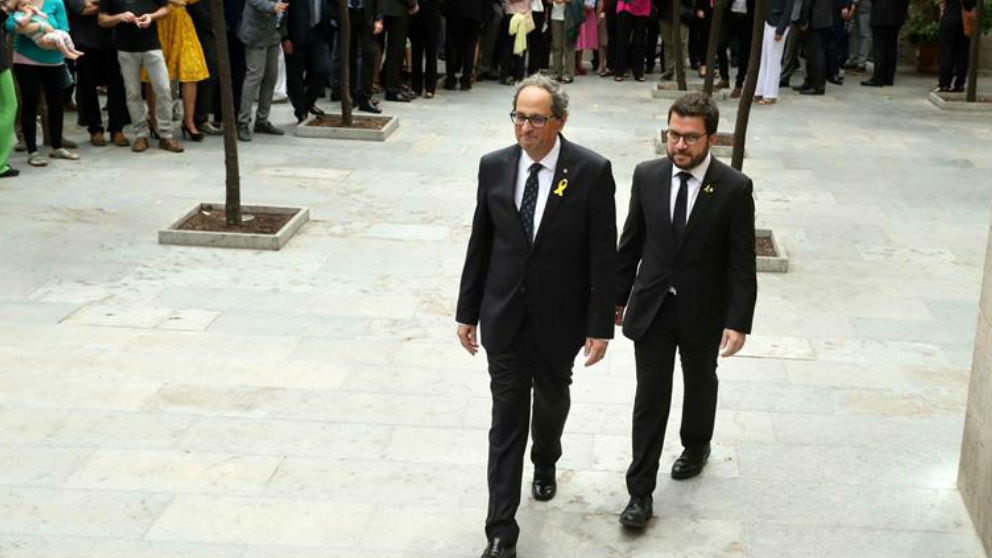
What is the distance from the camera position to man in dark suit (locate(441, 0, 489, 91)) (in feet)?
62.5

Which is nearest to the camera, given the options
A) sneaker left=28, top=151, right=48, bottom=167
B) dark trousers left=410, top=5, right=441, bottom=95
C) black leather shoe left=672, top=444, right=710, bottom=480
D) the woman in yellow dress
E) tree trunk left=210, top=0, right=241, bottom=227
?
black leather shoe left=672, top=444, right=710, bottom=480

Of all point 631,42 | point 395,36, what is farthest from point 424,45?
point 631,42

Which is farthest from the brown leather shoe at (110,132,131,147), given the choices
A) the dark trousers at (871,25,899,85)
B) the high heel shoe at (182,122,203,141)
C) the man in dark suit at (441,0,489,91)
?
the dark trousers at (871,25,899,85)

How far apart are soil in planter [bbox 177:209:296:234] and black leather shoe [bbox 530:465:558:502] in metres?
4.99

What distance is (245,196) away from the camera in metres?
12.2

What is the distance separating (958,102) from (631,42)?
16.6 ft

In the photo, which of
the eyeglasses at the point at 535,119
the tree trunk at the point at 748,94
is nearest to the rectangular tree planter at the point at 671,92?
the tree trunk at the point at 748,94

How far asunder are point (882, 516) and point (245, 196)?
723 centimetres

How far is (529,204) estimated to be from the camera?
5.73 metres

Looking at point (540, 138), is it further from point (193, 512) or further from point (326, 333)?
point (326, 333)

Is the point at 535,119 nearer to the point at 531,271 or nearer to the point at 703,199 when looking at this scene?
the point at 531,271

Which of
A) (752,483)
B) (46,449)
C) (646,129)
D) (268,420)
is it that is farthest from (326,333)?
(646,129)

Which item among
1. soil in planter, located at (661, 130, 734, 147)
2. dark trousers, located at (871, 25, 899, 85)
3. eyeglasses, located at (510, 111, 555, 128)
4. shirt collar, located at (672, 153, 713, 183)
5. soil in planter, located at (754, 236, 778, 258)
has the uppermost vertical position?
eyeglasses, located at (510, 111, 555, 128)

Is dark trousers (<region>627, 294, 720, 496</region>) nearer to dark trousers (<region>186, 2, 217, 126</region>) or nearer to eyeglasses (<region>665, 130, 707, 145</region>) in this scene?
eyeglasses (<region>665, 130, 707, 145</region>)
